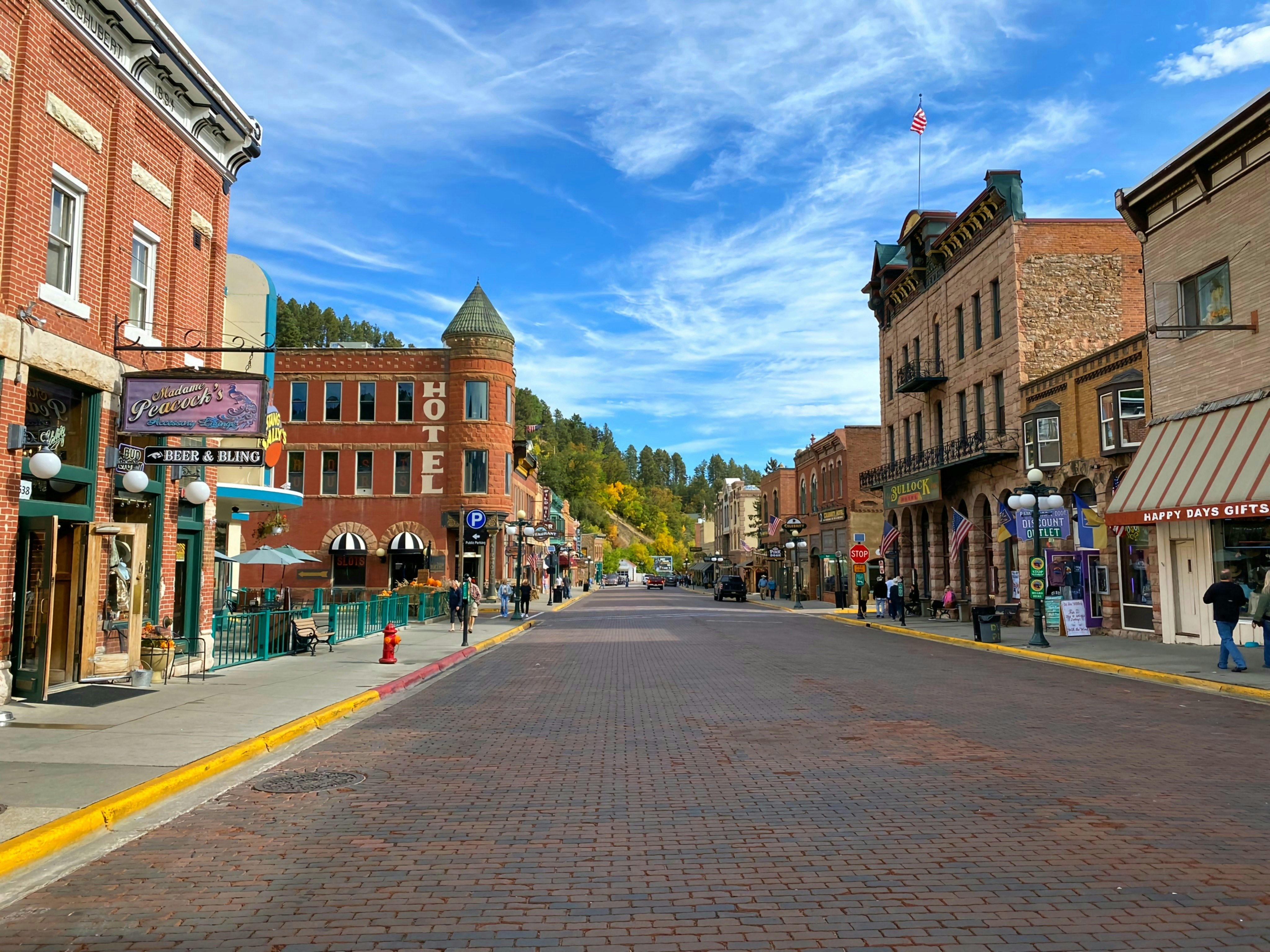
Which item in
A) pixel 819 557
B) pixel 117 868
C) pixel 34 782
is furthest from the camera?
pixel 819 557

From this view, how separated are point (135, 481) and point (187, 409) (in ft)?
4.18

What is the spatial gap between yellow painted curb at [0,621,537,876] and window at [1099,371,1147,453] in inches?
848

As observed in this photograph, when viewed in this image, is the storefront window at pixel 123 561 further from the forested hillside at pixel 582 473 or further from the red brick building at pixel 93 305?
the forested hillside at pixel 582 473

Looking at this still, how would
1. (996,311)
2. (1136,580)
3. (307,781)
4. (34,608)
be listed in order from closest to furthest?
(307,781) < (34,608) < (1136,580) < (996,311)

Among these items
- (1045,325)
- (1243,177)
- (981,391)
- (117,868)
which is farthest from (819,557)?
(117,868)

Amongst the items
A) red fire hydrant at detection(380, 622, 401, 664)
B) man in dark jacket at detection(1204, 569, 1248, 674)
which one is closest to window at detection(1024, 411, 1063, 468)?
man in dark jacket at detection(1204, 569, 1248, 674)

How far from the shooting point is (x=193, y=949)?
4.79 m

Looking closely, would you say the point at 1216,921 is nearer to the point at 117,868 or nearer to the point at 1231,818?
the point at 1231,818

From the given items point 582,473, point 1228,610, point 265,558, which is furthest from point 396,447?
point 582,473

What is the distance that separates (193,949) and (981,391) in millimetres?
34451

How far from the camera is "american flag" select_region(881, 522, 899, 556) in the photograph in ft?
146

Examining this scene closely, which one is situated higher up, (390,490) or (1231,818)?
(390,490)

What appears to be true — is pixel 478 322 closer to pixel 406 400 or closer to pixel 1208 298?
pixel 406 400

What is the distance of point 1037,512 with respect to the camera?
80.2ft
